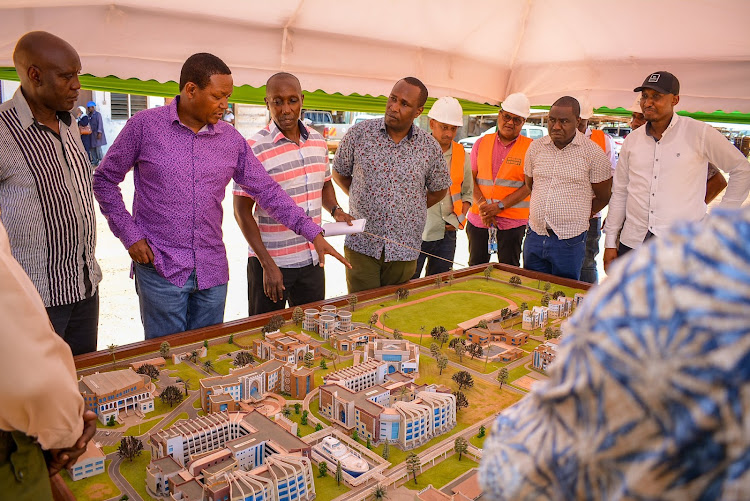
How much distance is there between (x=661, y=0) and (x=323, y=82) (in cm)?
289

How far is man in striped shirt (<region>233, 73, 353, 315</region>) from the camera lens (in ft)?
11.6

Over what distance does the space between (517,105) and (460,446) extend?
4210 mm

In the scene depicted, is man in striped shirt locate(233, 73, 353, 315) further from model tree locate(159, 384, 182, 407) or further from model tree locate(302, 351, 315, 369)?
model tree locate(159, 384, 182, 407)

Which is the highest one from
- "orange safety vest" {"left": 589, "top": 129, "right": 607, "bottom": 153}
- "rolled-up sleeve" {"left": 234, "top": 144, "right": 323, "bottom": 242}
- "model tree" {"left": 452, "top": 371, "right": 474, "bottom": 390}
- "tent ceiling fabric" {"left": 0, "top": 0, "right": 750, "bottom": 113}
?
"tent ceiling fabric" {"left": 0, "top": 0, "right": 750, "bottom": 113}

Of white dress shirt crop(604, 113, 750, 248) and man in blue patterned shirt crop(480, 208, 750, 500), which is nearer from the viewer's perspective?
man in blue patterned shirt crop(480, 208, 750, 500)

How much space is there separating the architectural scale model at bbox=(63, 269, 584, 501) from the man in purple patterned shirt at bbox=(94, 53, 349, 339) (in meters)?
0.30

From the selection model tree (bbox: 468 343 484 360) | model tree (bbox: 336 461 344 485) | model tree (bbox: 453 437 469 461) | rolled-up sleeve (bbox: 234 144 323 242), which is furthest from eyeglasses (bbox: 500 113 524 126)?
model tree (bbox: 336 461 344 485)

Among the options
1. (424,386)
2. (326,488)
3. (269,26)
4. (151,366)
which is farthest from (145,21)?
(326,488)

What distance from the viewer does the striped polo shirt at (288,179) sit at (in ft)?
12.0

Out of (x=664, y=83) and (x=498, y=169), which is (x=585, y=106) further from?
(x=664, y=83)

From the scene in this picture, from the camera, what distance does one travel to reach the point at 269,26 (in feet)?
14.5

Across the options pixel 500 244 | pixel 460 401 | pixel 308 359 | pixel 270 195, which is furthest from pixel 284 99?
pixel 500 244

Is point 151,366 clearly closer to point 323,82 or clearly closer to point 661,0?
point 323,82

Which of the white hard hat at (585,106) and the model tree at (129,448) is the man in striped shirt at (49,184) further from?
the white hard hat at (585,106)
